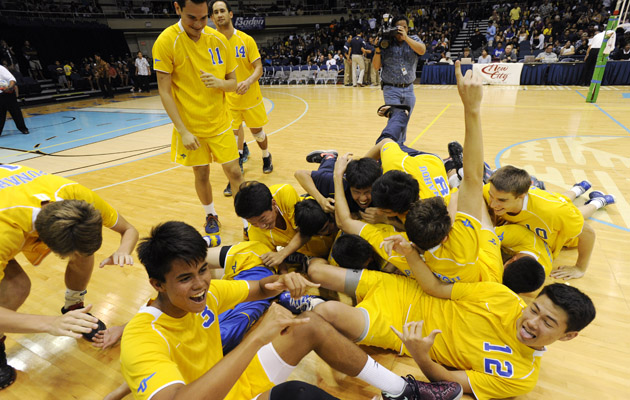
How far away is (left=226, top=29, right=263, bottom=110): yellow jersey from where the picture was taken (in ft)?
13.6

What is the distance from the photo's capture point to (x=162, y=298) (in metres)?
1.43

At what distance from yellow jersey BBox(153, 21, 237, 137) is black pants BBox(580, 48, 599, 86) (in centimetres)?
1182

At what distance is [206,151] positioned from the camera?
3191mm

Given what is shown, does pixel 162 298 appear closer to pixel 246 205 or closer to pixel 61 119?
pixel 246 205

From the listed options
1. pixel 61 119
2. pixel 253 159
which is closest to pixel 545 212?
pixel 253 159

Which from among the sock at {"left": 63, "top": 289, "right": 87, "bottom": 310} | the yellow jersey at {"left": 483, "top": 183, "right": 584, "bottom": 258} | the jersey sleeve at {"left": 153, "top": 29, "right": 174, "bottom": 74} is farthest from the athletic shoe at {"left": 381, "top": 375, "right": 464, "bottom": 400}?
the jersey sleeve at {"left": 153, "top": 29, "right": 174, "bottom": 74}

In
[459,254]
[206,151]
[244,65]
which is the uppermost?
[244,65]

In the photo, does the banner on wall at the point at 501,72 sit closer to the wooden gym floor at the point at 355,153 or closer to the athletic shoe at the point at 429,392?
the wooden gym floor at the point at 355,153

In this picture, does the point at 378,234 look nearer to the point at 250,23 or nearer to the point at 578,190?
the point at 578,190

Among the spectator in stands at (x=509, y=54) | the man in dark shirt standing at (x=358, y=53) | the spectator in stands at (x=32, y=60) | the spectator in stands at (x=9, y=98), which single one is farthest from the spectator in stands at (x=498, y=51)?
the spectator in stands at (x=32, y=60)

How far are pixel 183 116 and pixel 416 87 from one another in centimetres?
1123

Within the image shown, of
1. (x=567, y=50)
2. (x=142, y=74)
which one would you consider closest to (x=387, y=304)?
(x=567, y=50)

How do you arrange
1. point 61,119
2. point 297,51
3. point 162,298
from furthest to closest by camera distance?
point 297,51, point 61,119, point 162,298

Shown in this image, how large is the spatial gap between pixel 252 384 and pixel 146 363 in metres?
0.48
